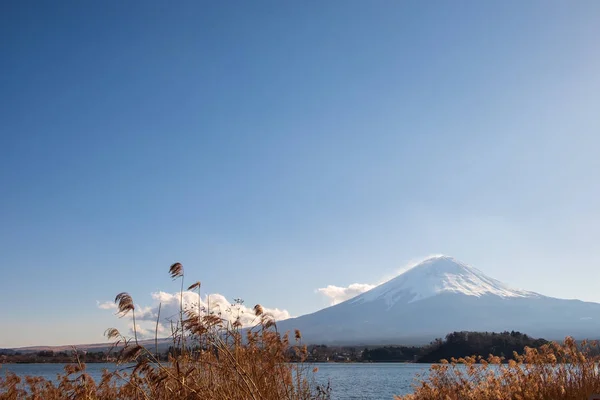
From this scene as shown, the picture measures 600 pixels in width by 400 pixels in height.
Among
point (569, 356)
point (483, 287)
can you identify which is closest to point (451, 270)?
point (483, 287)

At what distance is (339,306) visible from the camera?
525ft

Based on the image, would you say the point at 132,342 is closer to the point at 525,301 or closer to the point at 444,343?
the point at 444,343

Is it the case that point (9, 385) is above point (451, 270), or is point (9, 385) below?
below

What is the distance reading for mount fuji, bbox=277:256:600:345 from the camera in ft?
435

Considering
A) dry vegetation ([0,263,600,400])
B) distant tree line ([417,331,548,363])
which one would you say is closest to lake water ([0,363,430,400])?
dry vegetation ([0,263,600,400])

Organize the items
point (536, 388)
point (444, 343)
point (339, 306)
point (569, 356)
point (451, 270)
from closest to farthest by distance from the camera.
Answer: point (536, 388), point (569, 356), point (444, 343), point (339, 306), point (451, 270)

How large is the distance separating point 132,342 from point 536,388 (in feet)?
16.5

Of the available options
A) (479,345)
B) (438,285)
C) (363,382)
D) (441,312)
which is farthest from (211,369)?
(438,285)

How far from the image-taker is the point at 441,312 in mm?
145875

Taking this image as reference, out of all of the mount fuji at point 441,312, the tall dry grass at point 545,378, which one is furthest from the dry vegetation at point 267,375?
the mount fuji at point 441,312

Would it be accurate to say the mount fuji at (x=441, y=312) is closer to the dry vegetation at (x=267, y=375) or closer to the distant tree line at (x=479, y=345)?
the distant tree line at (x=479, y=345)

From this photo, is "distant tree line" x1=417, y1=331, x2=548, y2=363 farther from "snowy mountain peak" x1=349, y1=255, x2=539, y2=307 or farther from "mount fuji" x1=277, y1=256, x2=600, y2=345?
"snowy mountain peak" x1=349, y1=255, x2=539, y2=307

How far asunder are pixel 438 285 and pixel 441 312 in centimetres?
3078

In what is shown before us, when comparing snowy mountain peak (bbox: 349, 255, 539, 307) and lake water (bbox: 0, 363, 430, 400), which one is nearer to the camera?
lake water (bbox: 0, 363, 430, 400)
